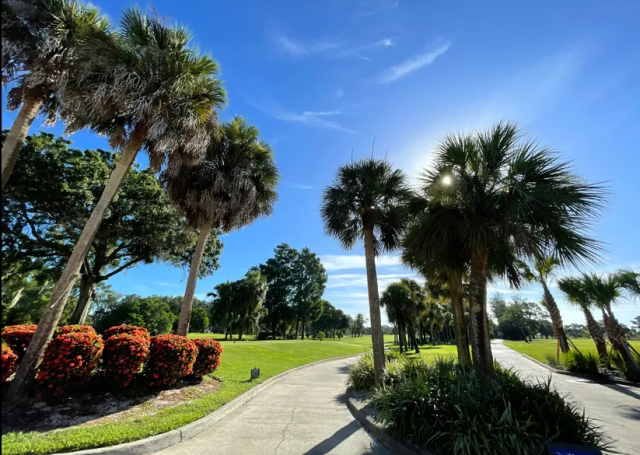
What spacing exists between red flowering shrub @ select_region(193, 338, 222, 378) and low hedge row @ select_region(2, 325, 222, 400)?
456 millimetres

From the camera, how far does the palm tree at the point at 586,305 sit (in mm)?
15336

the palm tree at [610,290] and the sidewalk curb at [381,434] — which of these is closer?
the sidewalk curb at [381,434]

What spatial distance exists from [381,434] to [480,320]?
366 centimetres

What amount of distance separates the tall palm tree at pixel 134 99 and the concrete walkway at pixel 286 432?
Answer: 4.05m

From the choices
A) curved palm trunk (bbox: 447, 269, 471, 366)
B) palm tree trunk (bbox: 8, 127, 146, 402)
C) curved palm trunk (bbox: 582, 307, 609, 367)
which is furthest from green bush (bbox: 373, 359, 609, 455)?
curved palm trunk (bbox: 582, 307, 609, 367)

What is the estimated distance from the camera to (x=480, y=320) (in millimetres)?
7086

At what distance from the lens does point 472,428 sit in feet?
15.1

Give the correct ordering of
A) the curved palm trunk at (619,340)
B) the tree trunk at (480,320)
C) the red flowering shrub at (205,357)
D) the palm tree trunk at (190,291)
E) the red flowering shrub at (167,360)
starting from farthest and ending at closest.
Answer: the curved palm trunk at (619,340) < the palm tree trunk at (190,291) < the red flowering shrub at (205,357) < the red flowering shrub at (167,360) < the tree trunk at (480,320)

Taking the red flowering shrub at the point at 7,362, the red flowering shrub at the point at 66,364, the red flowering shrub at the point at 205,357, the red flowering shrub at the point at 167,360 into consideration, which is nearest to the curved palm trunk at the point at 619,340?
the red flowering shrub at the point at 205,357

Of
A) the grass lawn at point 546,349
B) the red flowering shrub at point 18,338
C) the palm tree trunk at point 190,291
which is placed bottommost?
the grass lawn at point 546,349

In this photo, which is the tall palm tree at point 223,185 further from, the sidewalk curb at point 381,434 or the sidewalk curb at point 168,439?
the sidewalk curb at point 381,434

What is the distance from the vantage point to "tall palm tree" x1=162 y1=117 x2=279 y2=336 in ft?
35.6

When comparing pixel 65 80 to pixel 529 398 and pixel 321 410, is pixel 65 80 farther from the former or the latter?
pixel 529 398

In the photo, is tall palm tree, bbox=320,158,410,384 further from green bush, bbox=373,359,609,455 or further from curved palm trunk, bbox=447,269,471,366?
green bush, bbox=373,359,609,455
